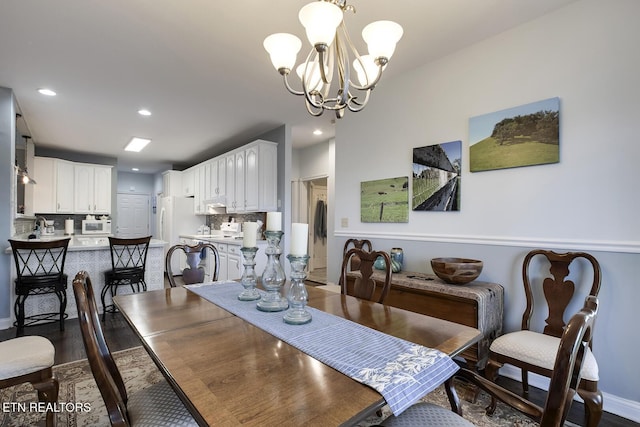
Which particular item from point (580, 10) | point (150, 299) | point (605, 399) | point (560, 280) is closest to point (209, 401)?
point (150, 299)

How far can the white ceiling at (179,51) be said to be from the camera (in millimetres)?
2199

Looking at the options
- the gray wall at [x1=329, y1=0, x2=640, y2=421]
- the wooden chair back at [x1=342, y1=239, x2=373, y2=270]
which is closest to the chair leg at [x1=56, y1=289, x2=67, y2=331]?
the wooden chair back at [x1=342, y1=239, x2=373, y2=270]

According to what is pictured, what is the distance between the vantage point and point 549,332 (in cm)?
213

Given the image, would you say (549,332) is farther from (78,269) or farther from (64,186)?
(64,186)

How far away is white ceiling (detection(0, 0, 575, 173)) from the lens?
7.22ft

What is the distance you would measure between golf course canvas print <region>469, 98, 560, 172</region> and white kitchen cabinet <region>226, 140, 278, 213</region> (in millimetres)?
3047

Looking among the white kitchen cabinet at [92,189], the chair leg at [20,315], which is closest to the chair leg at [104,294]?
the chair leg at [20,315]

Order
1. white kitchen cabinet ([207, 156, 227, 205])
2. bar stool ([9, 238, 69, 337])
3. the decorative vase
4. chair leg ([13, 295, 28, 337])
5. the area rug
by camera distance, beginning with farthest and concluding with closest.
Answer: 1. white kitchen cabinet ([207, 156, 227, 205])
2. chair leg ([13, 295, 28, 337])
3. bar stool ([9, 238, 69, 337])
4. the decorative vase
5. the area rug

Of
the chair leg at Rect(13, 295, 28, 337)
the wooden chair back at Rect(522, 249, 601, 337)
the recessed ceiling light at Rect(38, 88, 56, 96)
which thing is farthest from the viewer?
the recessed ceiling light at Rect(38, 88, 56, 96)

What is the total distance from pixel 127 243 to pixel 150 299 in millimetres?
2281

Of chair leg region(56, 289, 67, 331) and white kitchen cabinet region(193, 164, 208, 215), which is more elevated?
white kitchen cabinet region(193, 164, 208, 215)

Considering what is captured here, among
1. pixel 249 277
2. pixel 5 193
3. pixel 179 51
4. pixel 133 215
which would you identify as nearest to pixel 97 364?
pixel 249 277

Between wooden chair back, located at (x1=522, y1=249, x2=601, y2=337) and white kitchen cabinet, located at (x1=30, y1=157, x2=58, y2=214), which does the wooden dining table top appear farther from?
white kitchen cabinet, located at (x1=30, y1=157, x2=58, y2=214)

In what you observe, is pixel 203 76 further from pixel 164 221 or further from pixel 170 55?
pixel 164 221
